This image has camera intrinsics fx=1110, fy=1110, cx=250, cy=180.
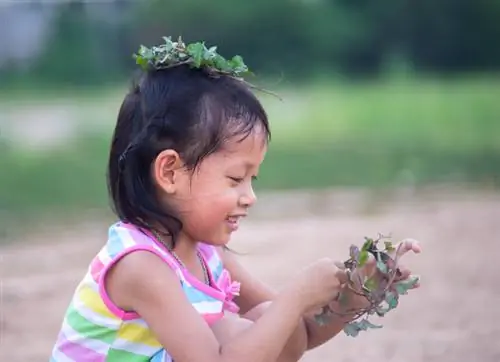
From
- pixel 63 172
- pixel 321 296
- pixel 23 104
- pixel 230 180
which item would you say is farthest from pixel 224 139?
pixel 23 104

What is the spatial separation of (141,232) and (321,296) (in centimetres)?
36

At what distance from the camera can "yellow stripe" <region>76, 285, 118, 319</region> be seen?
2.06m

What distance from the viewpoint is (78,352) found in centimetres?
210

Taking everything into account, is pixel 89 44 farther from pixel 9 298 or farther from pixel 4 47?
pixel 9 298

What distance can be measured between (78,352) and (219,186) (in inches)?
16.4

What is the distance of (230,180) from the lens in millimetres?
2068

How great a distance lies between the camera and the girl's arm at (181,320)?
197cm

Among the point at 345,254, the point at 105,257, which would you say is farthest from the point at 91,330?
the point at 345,254

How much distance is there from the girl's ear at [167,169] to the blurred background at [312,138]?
0.49m

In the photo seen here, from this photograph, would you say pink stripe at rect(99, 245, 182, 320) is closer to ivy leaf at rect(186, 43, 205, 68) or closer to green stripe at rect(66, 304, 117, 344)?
green stripe at rect(66, 304, 117, 344)

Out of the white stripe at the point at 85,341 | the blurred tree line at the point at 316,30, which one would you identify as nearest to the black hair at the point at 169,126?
the white stripe at the point at 85,341

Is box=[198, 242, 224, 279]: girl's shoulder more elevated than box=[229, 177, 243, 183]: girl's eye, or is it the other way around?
box=[229, 177, 243, 183]: girl's eye

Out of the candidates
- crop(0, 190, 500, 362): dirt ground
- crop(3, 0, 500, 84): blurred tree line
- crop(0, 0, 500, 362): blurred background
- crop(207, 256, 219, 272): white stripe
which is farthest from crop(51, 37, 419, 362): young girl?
crop(3, 0, 500, 84): blurred tree line

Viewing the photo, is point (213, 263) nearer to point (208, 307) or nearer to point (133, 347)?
point (208, 307)
